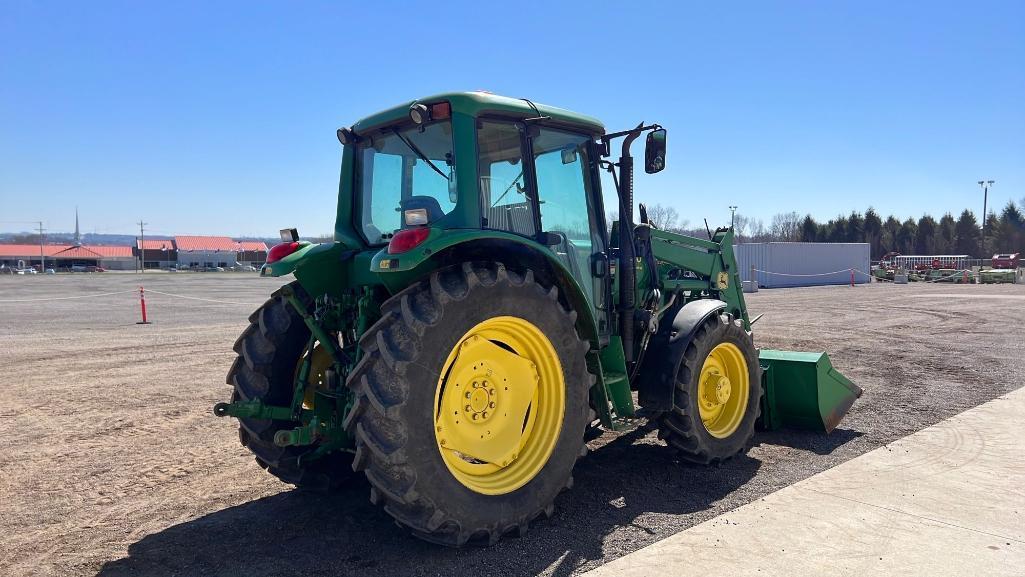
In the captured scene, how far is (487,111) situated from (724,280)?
337 cm

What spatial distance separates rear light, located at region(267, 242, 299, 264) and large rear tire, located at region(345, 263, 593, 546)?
49.5 inches

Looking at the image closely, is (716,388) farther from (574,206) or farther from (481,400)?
(481,400)

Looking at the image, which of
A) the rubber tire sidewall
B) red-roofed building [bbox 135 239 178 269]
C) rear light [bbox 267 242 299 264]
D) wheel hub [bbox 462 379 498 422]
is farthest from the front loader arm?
red-roofed building [bbox 135 239 178 269]

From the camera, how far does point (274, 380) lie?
4410 mm

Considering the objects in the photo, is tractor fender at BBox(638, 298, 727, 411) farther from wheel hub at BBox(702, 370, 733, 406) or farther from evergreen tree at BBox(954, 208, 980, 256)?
A: evergreen tree at BBox(954, 208, 980, 256)

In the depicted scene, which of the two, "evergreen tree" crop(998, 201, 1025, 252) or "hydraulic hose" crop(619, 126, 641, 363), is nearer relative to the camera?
"hydraulic hose" crop(619, 126, 641, 363)

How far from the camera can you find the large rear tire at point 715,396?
4879 millimetres

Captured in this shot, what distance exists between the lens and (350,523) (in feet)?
13.1

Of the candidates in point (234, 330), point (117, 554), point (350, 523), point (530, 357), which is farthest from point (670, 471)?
point (234, 330)

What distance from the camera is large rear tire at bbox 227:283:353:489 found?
4328 mm

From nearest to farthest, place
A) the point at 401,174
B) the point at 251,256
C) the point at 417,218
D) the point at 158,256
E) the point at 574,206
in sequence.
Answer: the point at 417,218
the point at 401,174
the point at 574,206
the point at 158,256
the point at 251,256

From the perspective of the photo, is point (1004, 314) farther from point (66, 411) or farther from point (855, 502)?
point (66, 411)

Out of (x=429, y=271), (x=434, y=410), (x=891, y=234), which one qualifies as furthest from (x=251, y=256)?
(x=434, y=410)

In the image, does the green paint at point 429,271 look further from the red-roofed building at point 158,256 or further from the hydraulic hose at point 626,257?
the red-roofed building at point 158,256
